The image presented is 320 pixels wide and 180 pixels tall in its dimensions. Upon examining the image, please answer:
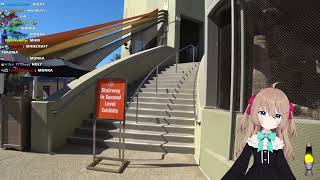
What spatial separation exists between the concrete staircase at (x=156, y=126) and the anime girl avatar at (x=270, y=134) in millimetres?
5546

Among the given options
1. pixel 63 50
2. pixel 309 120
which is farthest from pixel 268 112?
pixel 63 50

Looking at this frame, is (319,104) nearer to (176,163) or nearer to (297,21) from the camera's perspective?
(297,21)

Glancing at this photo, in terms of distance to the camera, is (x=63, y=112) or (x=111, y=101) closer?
(x=111, y=101)

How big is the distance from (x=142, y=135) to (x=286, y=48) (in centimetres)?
502

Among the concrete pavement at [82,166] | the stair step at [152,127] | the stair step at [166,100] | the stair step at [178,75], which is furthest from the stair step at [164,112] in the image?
the stair step at [178,75]

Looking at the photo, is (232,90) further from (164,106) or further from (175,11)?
(175,11)

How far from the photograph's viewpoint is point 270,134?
347 cm

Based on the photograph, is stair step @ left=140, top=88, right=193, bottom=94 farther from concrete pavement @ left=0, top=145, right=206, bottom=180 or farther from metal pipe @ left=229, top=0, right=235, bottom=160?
metal pipe @ left=229, top=0, right=235, bottom=160

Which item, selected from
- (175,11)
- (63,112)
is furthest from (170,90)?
(175,11)

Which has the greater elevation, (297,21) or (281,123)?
(297,21)

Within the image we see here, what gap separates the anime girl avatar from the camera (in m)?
3.41

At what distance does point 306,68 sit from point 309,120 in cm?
71

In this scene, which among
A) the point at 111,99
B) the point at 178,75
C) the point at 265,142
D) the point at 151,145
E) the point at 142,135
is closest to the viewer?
the point at 265,142

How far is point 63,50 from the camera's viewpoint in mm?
18516
